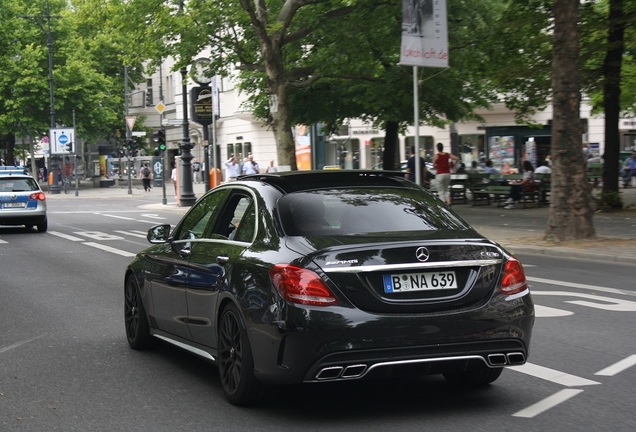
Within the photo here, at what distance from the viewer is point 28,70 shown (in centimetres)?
6875

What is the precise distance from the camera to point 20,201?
2756 centimetres

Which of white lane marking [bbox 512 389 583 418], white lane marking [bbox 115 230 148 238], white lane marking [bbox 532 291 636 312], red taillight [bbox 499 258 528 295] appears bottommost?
white lane marking [bbox 115 230 148 238]

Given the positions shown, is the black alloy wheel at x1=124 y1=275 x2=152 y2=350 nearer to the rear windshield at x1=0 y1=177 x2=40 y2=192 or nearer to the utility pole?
the rear windshield at x1=0 y1=177 x2=40 y2=192

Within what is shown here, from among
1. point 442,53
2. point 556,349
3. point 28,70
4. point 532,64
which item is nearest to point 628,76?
point 532,64

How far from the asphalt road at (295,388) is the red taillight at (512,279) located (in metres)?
0.70

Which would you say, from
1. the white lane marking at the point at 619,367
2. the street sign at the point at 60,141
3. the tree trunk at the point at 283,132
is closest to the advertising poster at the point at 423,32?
the tree trunk at the point at 283,132

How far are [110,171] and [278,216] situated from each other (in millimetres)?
84666

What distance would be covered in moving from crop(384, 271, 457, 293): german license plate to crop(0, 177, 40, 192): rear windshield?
22.9 m

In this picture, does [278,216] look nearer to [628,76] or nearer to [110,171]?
[628,76]

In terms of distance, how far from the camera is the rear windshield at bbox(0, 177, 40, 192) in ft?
90.4

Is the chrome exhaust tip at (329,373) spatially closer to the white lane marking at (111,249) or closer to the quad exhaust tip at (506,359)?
the quad exhaust tip at (506,359)

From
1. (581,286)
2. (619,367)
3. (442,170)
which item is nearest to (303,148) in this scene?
(442,170)

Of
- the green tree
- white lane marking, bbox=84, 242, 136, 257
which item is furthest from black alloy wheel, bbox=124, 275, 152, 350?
the green tree

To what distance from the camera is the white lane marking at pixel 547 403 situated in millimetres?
6273
